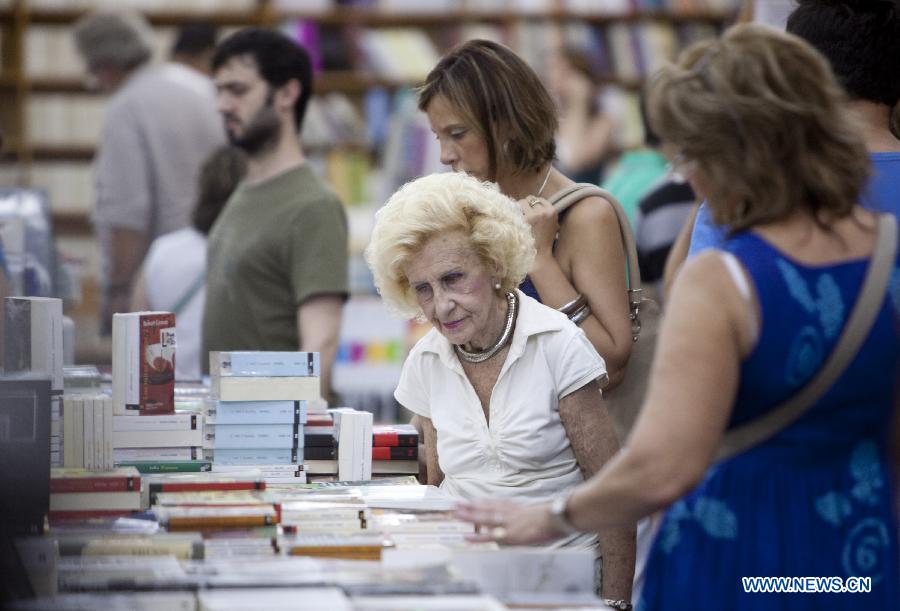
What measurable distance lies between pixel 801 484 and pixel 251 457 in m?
1.34

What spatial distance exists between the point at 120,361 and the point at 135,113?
3.38 meters

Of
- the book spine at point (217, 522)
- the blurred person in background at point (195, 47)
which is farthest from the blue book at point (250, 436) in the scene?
the blurred person in background at point (195, 47)

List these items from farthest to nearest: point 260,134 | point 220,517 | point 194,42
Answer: point 194,42 → point 260,134 → point 220,517

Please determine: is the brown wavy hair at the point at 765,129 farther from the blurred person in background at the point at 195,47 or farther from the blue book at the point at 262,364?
the blurred person in background at the point at 195,47

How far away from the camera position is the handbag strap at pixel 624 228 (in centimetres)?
299

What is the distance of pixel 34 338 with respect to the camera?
268 cm

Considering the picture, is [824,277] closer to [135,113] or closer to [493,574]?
[493,574]

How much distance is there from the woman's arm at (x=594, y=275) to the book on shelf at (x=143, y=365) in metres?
0.84

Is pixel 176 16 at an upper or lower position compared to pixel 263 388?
upper

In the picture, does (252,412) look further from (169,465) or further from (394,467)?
(394,467)

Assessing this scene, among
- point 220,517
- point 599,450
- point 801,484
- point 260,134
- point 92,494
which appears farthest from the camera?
point 260,134

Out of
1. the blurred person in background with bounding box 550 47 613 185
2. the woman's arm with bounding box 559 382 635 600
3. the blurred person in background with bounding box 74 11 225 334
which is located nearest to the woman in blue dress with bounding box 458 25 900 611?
the woman's arm with bounding box 559 382 635 600

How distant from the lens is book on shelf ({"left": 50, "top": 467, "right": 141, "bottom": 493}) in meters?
2.41

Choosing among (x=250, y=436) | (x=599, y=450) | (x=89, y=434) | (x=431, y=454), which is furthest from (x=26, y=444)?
(x=599, y=450)
